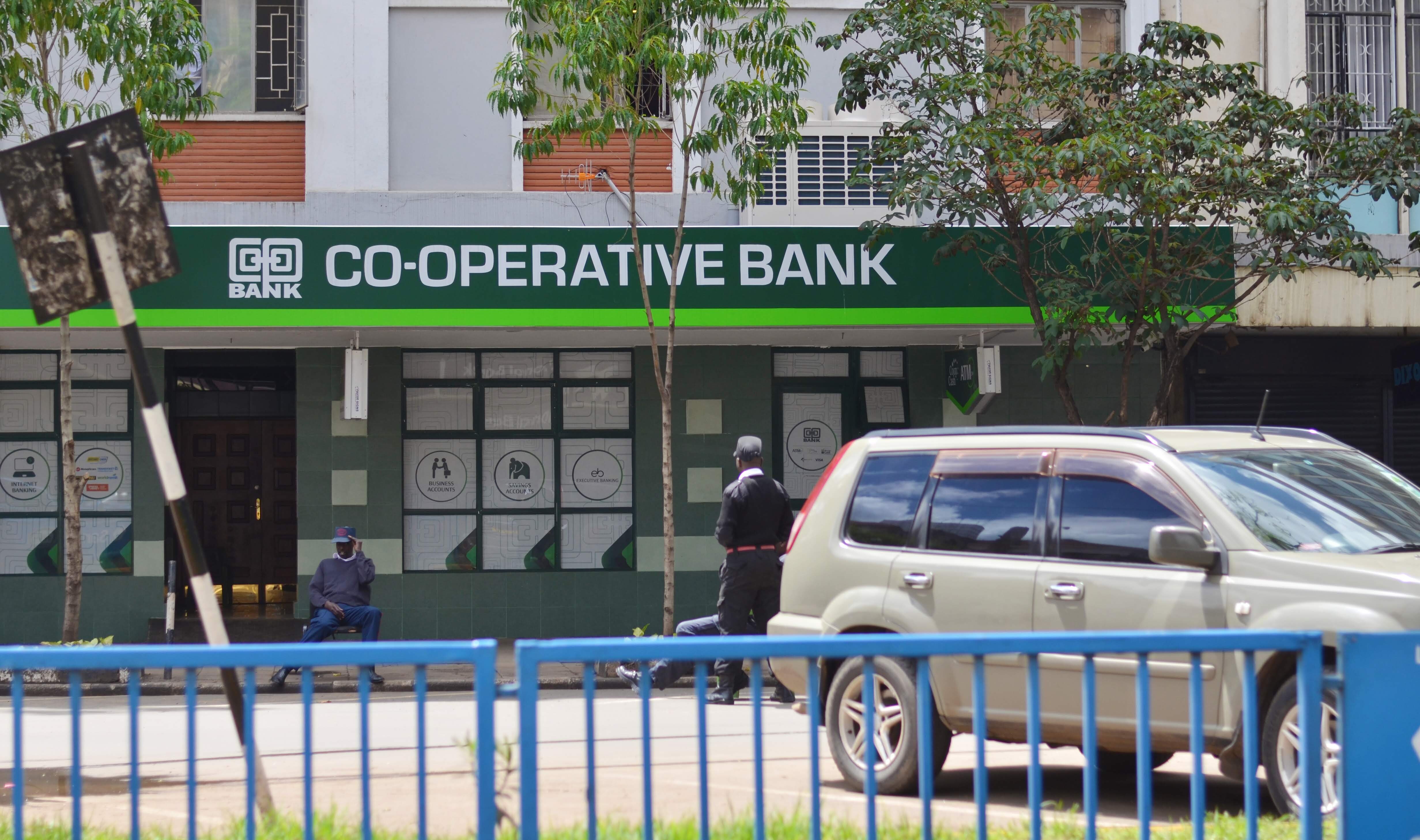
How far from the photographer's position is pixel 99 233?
5.54 metres

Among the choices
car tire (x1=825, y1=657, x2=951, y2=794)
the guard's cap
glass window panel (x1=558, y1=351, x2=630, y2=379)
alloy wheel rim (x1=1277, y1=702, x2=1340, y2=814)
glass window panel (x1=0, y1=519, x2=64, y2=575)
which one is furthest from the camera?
glass window panel (x1=558, y1=351, x2=630, y2=379)

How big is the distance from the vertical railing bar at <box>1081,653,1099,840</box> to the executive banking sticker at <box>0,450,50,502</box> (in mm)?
14260

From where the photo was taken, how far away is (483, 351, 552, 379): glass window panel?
15672 mm

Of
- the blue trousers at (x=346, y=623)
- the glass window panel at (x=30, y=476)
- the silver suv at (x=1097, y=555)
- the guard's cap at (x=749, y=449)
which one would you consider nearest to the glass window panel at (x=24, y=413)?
the glass window panel at (x=30, y=476)

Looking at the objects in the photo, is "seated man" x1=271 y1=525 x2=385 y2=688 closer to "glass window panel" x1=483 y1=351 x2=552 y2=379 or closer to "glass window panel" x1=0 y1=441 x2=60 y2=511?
"glass window panel" x1=483 y1=351 x2=552 y2=379

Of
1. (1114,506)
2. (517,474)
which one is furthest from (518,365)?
(1114,506)

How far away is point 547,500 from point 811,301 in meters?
3.81

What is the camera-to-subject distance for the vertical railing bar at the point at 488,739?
3.45m

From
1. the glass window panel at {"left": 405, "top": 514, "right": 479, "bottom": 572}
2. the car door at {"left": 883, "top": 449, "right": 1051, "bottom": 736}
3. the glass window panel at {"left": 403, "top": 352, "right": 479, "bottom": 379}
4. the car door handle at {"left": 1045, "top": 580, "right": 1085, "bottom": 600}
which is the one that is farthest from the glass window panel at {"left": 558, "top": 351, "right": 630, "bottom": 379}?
the car door handle at {"left": 1045, "top": 580, "right": 1085, "bottom": 600}

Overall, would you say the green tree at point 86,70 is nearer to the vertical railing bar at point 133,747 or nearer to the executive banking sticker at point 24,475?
the executive banking sticker at point 24,475

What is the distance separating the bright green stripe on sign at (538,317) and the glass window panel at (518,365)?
5.18ft

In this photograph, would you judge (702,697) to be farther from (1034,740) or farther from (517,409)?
(517,409)

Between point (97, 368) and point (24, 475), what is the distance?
4.64ft

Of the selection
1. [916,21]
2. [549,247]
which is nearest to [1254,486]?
[916,21]
